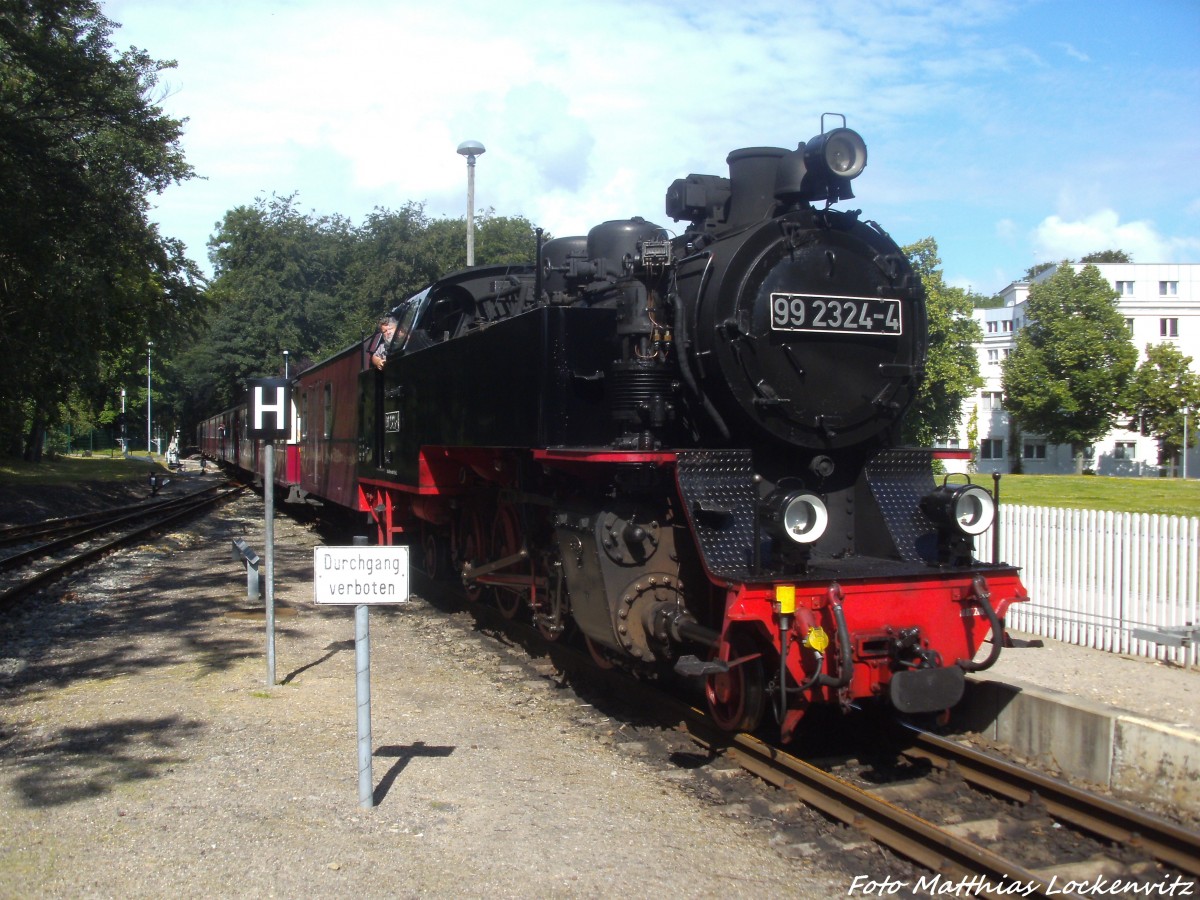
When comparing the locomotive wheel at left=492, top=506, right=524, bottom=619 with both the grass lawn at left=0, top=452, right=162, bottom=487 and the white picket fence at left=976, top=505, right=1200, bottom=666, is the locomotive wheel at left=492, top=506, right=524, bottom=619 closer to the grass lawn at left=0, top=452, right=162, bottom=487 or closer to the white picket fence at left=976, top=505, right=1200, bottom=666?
the white picket fence at left=976, top=505, right=1200, bottom=666

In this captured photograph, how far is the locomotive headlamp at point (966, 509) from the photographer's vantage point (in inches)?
233

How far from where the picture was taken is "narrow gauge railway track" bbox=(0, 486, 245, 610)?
474 inches

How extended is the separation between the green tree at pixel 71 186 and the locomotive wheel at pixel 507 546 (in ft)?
37.6

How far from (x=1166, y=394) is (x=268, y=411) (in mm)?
48567

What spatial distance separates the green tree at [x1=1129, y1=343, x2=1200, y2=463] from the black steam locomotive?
46.8 meters

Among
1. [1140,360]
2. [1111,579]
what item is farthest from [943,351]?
[1111,579]

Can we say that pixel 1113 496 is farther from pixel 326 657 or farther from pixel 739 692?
pixel 739 692

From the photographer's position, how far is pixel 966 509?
5.98 m

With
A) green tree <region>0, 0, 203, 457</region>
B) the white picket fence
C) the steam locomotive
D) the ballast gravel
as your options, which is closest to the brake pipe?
the steam locomotive

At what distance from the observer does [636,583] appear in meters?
5.84

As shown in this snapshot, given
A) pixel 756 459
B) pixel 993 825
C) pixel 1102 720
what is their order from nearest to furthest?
pixel 993 825, pixel 1102 720, pixel 756 459

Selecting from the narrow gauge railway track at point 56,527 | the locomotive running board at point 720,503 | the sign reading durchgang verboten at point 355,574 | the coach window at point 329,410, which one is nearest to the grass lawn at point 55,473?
the narrow gauge railway track at point 56,527

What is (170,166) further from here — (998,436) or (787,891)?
(998,436)

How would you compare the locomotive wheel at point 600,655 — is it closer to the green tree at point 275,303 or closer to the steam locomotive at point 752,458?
the steam locomotive at point 752,458
